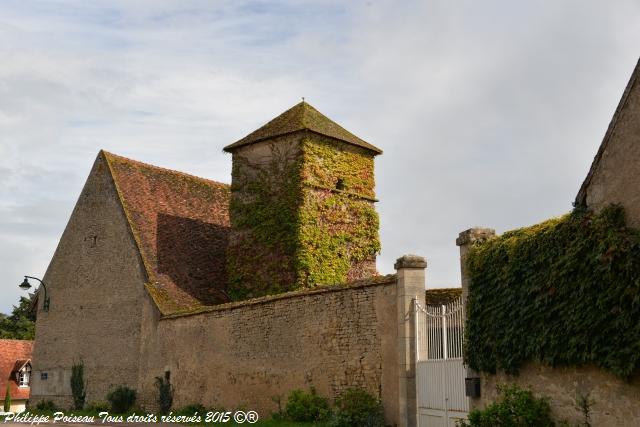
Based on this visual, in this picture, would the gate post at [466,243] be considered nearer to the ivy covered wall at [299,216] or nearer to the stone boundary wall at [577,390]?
the stone boundary wall at [577,390]

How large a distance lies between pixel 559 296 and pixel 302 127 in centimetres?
1506

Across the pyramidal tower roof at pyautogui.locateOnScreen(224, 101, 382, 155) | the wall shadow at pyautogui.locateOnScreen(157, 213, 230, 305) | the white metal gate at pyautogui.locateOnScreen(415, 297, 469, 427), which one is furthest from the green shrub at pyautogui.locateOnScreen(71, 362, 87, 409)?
the white metal gate at pyautogui.locateOnScreen(415, 297, 469, 427)

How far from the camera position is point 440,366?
1246 centimetres

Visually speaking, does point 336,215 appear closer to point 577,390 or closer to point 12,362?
point 577,390

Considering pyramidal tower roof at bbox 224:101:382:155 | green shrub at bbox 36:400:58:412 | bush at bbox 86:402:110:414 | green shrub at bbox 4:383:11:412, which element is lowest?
green shrub at bbox 4:383:11:412

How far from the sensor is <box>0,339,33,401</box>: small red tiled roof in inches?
1473

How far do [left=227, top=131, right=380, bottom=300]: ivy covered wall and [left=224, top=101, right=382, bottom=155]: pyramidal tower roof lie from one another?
26cm

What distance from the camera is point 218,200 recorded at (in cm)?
2933

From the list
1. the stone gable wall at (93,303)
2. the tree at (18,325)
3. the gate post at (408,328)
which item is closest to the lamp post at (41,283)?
the stone gable wall at (93,303)

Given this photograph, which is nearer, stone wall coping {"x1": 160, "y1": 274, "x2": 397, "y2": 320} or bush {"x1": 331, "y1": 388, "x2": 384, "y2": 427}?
bush {"x1": 331, "y1": 388, "x2": 384, "y2": 427}

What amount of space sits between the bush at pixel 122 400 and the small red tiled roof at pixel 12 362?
60.0ft

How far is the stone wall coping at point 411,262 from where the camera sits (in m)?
13.3

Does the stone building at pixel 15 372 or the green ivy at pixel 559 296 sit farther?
the stone building at pixel 15 372

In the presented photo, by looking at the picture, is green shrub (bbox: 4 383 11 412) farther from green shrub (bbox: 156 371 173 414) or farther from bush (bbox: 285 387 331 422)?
bush (bbox: 285 387 331 422)
